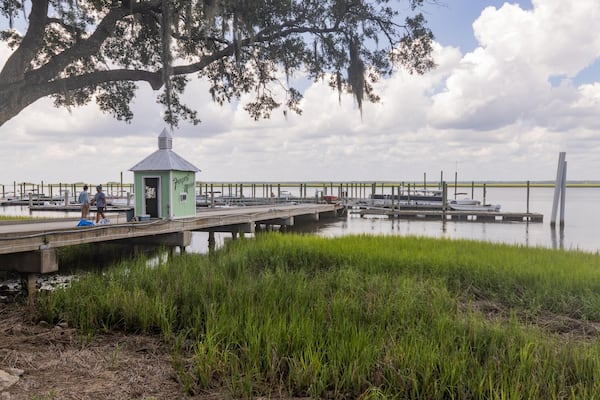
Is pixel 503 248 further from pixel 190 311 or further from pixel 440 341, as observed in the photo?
pixel 190 311

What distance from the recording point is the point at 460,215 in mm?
34969

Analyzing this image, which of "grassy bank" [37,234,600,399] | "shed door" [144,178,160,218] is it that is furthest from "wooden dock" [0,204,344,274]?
"grassy bank" [37,234,600,399]

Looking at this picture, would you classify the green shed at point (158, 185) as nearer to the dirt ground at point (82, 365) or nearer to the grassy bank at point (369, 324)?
the grassy bank at point (369, 324)

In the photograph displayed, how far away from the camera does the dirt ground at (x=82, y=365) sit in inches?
145

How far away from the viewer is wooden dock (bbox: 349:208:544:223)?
3269 centimetres

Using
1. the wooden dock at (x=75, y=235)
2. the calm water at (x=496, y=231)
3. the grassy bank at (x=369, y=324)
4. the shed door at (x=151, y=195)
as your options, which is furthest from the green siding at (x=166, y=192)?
the calm water at (x=496, y=231)

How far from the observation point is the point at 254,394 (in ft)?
12.3

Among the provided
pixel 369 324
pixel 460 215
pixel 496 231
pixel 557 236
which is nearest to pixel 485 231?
pixel 496 231

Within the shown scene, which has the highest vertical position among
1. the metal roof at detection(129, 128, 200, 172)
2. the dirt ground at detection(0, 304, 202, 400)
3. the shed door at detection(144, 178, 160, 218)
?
the metal roof at detection(129, 128, 200, 172)

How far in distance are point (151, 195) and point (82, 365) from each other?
9.07 meters

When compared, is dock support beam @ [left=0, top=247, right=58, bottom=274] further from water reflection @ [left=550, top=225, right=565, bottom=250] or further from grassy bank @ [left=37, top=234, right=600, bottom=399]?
water reflection @ [left=550, top=225, right=565, bottom=250]

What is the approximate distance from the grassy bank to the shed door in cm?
333

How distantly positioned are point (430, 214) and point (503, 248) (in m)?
23.0

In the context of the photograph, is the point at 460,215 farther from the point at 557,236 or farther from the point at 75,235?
the point at 75,235
